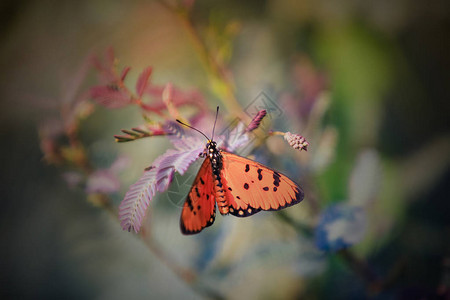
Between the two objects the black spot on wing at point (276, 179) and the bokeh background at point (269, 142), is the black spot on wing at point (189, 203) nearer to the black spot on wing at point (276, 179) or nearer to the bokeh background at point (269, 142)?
the black spot on wing at point (276, 179)

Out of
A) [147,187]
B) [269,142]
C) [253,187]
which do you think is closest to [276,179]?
[253,187]

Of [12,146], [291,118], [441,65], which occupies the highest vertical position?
[441,65]

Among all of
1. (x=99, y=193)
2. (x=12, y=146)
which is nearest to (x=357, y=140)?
(x=99, y=193)

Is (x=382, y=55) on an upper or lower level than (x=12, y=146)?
upper

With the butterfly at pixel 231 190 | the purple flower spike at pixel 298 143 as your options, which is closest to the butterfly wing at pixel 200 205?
the butterfly at pixel 231 190

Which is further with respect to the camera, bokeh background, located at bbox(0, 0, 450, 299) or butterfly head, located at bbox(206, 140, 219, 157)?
bokeh background, located at bbox(0, 0, 450, 299)

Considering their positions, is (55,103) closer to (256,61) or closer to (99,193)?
(99,193)

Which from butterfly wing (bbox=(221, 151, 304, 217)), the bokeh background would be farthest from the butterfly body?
the bokeh background

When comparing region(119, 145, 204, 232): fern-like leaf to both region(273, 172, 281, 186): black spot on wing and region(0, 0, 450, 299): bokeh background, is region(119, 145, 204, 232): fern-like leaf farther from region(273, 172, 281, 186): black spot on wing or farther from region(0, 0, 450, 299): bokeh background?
region(0, 0, 450, 299): bokeh background
